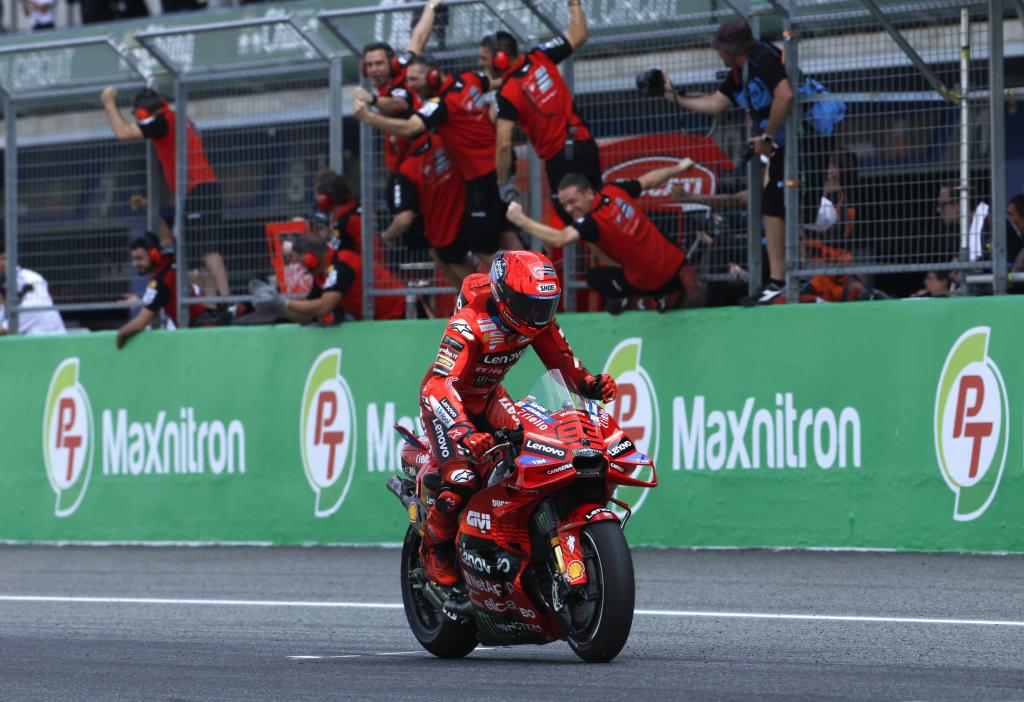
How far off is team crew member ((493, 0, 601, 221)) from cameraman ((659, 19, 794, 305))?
25.3 inches

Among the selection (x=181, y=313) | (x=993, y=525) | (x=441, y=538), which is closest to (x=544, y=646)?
(x=441, y=538)

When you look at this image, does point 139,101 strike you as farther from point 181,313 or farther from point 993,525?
point 993,525

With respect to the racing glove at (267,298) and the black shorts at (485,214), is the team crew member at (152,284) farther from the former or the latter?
the black shorts at (485,214)

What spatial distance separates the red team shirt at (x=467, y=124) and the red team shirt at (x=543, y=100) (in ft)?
1.39

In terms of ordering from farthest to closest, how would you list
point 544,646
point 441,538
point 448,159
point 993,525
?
point 448,159
point 993,525
point 544,646
point 441,538

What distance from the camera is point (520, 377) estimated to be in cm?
1370

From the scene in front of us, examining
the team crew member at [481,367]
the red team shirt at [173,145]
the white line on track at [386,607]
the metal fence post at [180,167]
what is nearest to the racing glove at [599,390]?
the team crew member at [481,367]

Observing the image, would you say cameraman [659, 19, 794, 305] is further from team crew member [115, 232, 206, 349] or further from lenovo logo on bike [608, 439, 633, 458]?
lenovo logo on bike [608, 439, 633, 458]

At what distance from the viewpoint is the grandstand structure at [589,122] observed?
11.8 meters

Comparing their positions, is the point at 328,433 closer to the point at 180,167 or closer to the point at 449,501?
the point at 180,167

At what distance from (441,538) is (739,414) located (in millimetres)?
4958

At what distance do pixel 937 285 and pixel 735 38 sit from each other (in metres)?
2.08

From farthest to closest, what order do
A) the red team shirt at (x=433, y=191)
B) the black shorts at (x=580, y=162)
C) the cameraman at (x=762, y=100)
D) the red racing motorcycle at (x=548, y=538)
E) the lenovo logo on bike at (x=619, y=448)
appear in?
1. the red team shirt at (x=433, y=191)
2. the black shorts at (x=580, y=162)
3. the cameraman at (x=762, y=100)
4. the lenovo logo on bike at (x=619, y=448)
5. the red racing motorcycle at (x=548, y=538)

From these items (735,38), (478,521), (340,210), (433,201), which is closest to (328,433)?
(340,210)
